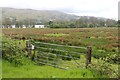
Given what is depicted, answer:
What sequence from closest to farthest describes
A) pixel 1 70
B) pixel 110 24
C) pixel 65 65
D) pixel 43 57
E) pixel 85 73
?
pixel 85 73, pixel 1 70, pixel 65 65, pixel 43 57, pixel 110 24

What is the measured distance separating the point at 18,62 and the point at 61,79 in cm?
401

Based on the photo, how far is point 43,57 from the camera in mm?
15211

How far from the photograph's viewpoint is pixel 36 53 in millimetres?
15359

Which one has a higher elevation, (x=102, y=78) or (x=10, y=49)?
(x=10, y=49)

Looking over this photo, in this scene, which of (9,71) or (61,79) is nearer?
(61,79)

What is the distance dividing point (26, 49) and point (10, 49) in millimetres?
1889

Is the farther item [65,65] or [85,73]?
[65,65]

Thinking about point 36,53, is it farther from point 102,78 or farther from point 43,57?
point 102,78

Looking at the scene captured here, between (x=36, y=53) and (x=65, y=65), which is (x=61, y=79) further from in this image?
(x=36, y=53)

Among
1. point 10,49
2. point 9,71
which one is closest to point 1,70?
point 9,71

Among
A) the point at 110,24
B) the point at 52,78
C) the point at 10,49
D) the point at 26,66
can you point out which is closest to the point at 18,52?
the point at 10,49

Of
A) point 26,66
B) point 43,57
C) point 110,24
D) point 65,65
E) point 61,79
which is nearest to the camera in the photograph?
point 61,79

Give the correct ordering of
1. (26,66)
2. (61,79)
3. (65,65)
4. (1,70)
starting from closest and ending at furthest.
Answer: (61,79)
(1,70)
(26,66)
(65,65)

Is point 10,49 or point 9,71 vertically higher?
point 10,49
